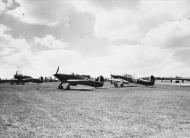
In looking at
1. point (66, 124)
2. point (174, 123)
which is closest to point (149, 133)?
point (174, 123)

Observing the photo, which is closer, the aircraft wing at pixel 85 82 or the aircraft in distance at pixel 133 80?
the aircraft wing at pixel 85 82

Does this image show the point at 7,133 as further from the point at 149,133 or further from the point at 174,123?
the point at 174,123

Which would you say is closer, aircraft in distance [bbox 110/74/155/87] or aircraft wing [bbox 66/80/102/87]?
aircraft wing [bbox 66/80/102/87]

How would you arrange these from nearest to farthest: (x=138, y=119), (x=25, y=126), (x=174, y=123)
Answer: (x=25, y=126) → (x=174, y=123) → (x=138, y=119)

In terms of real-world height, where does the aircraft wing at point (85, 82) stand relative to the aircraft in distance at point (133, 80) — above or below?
below

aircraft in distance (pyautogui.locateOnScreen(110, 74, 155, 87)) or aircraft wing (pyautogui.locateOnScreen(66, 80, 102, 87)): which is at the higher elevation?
aircraft in distance (pyautogui.locateOnScreen(110, 74, 155, 87))

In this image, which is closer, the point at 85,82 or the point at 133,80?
the point at 85,82

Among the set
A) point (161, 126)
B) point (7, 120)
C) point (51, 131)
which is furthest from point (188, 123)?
point (7, 120)

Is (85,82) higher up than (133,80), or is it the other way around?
(133,80)

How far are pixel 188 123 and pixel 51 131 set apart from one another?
183 inches

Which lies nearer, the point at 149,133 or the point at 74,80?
the point at 149,133

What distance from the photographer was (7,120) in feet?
26.6

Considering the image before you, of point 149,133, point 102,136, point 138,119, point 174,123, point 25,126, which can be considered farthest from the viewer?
point 138,119

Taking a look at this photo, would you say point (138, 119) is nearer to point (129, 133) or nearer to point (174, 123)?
point (174, 123)
